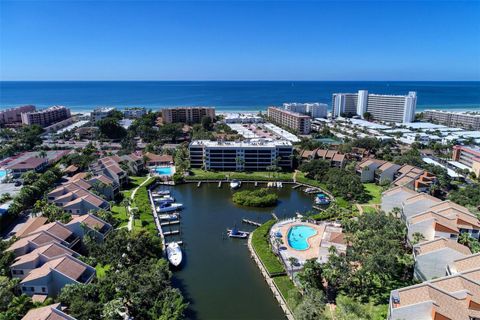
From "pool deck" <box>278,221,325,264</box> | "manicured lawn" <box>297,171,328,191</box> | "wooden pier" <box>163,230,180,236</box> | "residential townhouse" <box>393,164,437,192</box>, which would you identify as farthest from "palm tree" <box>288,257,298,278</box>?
"residential townhouse" <box>393,164,437,192</box>

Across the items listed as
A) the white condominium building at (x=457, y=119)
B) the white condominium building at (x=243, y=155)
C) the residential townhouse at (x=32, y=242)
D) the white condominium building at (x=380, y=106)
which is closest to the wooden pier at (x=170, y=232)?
the residential townhouse at (x=32, y=242)

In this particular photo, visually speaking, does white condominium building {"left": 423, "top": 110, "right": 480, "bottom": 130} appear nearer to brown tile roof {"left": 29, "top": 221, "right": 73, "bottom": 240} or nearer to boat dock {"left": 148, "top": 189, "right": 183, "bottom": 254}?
boat dock {"left": 148, "top": 189, "right": 183, "bottom": 254}

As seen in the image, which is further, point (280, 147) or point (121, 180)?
point (280, 147)

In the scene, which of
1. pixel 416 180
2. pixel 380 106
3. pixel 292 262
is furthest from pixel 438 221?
pixel 380 106

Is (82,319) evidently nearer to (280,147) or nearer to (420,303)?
(420,303)

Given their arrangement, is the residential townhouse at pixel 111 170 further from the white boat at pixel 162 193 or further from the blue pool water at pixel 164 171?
the blue pool water at pixel 164 171

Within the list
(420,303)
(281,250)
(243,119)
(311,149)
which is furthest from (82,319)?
(243,119)
